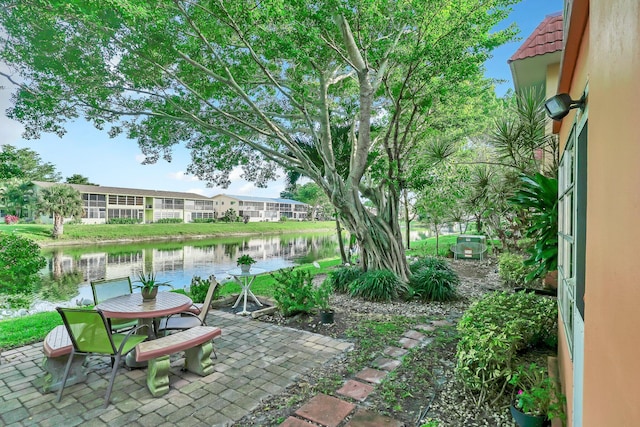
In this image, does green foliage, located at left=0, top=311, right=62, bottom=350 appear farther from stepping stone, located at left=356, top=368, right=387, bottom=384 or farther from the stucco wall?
the stucco wall

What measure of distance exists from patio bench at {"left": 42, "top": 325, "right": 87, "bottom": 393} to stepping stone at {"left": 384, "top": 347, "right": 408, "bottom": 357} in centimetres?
325

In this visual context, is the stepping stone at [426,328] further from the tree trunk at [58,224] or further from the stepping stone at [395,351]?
the tree trunk at [58,224]

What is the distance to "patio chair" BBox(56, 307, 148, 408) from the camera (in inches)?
113

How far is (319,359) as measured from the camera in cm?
372

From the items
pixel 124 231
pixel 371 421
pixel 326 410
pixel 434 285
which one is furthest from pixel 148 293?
pixel 124 231

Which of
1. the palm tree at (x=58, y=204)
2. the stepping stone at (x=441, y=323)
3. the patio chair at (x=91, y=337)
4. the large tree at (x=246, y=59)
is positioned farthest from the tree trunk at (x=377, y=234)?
the palm tree at (x=58, y=204)

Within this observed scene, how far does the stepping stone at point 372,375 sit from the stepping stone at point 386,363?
0.11 metres

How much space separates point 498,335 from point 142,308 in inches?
139

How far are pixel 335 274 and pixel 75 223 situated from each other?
2648 cm

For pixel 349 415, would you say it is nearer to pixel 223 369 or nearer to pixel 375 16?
pixel 223 369

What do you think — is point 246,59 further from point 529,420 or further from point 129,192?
point 129,192

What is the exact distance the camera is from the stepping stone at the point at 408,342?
4085 millimetres

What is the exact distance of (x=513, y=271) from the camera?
7207 millimetres

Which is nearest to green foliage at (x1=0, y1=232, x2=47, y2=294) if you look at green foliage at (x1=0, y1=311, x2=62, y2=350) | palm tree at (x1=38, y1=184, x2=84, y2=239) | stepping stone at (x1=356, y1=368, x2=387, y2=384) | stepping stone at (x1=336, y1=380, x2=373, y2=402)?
green foliage at (x1=0, y1=311, x2=62, y2=350)
